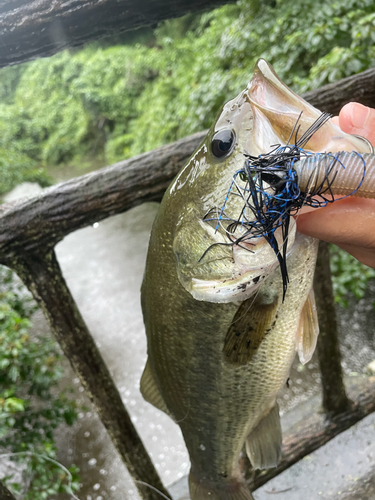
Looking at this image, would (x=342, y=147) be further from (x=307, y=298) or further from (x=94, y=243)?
(x=94, y=243)

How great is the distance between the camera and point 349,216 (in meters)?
0.81

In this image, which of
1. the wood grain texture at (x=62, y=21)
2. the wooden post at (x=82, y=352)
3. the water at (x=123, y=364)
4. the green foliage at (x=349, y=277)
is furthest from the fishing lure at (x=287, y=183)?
the green foliage at (x=349, y=277)

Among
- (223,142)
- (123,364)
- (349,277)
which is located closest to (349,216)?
(223,142)

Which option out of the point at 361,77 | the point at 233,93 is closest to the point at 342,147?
the point at 361,77

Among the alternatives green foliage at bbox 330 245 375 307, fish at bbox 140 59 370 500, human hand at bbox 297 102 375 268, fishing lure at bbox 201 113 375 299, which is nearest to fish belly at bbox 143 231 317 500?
fish at bbox 140 59 370 500

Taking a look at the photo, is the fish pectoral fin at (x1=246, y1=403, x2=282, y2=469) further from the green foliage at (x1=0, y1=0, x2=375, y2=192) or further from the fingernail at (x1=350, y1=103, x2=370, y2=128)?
the green foliage at (x1=0, y1=0, x2=375, y2=192)

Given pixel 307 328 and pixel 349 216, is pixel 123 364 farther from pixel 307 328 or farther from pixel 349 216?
pixel 349 216

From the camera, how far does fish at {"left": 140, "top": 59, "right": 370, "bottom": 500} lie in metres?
0.80

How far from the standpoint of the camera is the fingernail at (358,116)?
0.83 meters

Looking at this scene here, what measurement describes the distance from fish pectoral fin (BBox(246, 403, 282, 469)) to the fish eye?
82 centimetres

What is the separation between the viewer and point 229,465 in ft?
4.17

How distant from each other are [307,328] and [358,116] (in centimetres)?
55

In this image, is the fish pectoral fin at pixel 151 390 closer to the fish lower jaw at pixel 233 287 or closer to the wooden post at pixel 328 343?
the fish lower jaw at pixel 233 287

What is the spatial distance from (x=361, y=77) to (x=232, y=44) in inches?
141
